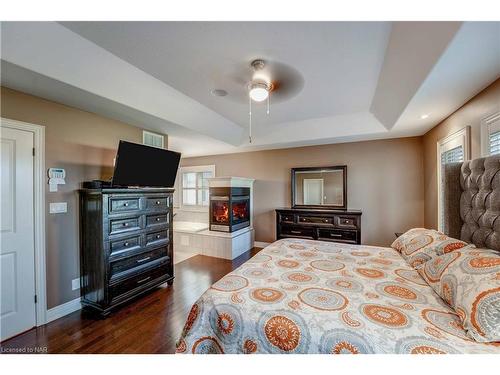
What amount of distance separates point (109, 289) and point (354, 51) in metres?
3.39

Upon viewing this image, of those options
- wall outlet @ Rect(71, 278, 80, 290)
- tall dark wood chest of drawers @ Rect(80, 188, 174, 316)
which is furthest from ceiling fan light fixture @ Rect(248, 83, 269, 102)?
wall outlet @ Rect(71, 278, 80, 290)

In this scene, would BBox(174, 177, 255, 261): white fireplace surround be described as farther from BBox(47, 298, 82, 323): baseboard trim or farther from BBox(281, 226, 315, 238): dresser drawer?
BBox(47, 298, 82, 323): baseboard trim

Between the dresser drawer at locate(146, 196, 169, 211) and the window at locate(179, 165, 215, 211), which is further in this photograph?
the window at locate(179, 165, 215, 211)

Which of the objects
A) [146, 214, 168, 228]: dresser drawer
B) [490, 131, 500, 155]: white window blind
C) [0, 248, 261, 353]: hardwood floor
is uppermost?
[490, 131, 500, 155]: white window blind

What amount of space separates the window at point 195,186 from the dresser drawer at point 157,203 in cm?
256

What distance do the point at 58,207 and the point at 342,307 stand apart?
9.44ft

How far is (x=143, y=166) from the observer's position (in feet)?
8.58

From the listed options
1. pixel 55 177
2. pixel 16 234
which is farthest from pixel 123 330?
pixel 55 177

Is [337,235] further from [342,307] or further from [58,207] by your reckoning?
[58,207]

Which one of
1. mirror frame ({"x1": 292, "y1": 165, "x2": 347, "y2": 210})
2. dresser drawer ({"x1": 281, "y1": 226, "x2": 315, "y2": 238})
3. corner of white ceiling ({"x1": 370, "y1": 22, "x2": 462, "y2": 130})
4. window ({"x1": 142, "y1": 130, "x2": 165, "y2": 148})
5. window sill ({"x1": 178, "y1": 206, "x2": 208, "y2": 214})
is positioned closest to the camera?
corner of white ceiling ({"x1": 370, "y1": 22, "x2": 462, "y2": 130})

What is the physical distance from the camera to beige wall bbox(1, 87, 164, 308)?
2092mm

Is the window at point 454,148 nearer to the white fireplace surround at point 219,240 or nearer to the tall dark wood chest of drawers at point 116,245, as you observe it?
the white fireplace surround at point 219,240

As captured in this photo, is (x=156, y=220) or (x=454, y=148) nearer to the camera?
(x=454, y=148)
